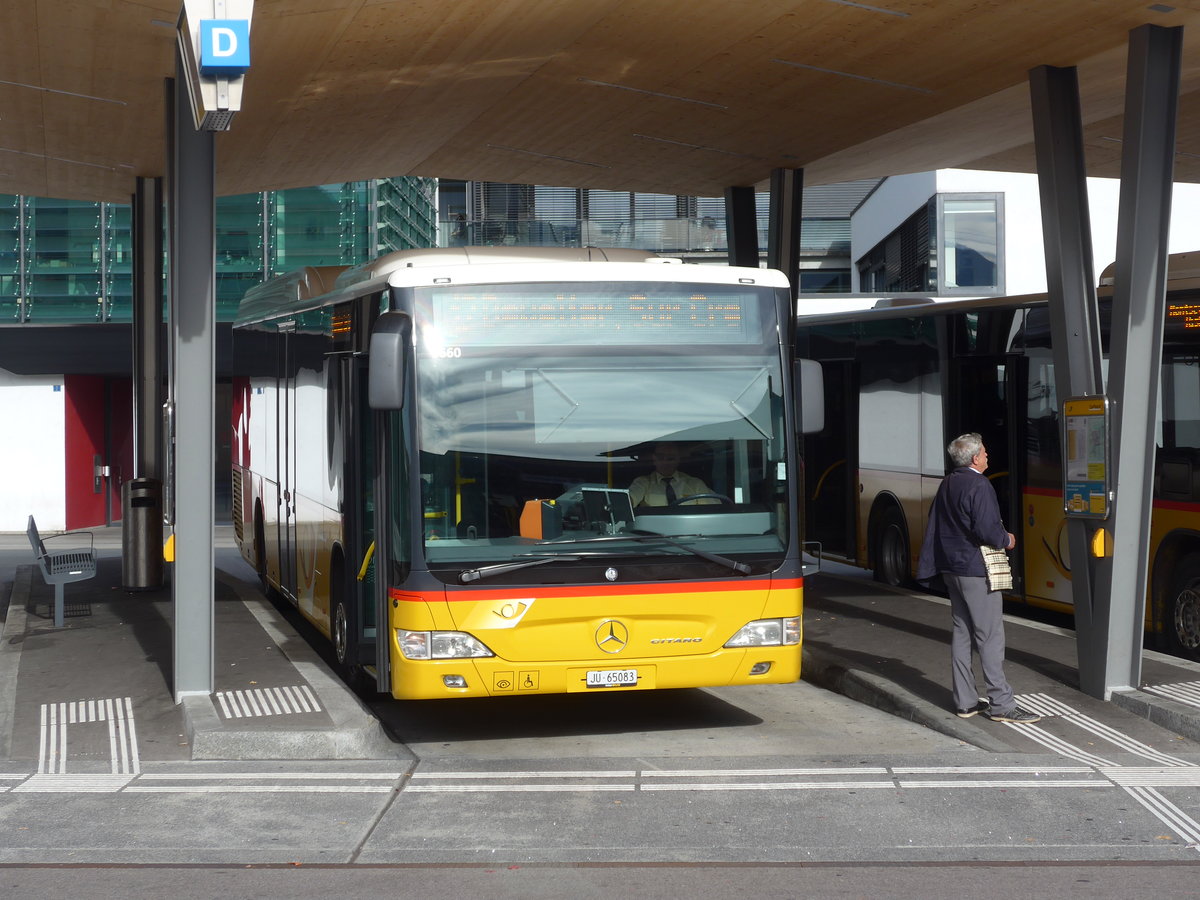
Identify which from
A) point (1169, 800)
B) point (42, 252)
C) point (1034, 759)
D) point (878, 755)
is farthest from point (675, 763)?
point (42, 252)

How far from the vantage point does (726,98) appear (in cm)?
1254

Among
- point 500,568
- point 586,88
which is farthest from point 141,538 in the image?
point 500,568

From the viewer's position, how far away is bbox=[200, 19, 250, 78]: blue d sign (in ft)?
25.2

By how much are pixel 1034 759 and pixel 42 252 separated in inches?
998

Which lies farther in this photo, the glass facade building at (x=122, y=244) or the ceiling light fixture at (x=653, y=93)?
the glass facade building at (x=122, y=244)

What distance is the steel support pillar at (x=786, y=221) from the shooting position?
49.9 feet

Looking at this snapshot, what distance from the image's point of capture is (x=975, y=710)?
Answer: 375 inches

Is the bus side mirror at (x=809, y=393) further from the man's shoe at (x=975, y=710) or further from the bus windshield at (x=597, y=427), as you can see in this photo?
the man's shoe at (x=975, y=710)

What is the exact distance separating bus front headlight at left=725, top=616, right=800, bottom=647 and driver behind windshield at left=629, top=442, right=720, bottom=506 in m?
0.89

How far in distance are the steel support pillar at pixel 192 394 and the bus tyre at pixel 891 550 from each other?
8.91 meters

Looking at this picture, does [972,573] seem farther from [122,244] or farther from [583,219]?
[583,219]

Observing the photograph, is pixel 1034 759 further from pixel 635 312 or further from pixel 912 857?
pixel 635 312

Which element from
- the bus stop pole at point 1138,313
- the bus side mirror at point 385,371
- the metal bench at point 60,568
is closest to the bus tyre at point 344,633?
the bus side mirror at point 385,371

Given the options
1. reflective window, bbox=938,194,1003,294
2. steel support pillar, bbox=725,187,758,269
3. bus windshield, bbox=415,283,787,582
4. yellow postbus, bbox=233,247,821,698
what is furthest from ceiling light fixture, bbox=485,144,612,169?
reflective window, bbox=938,194,1003,294
